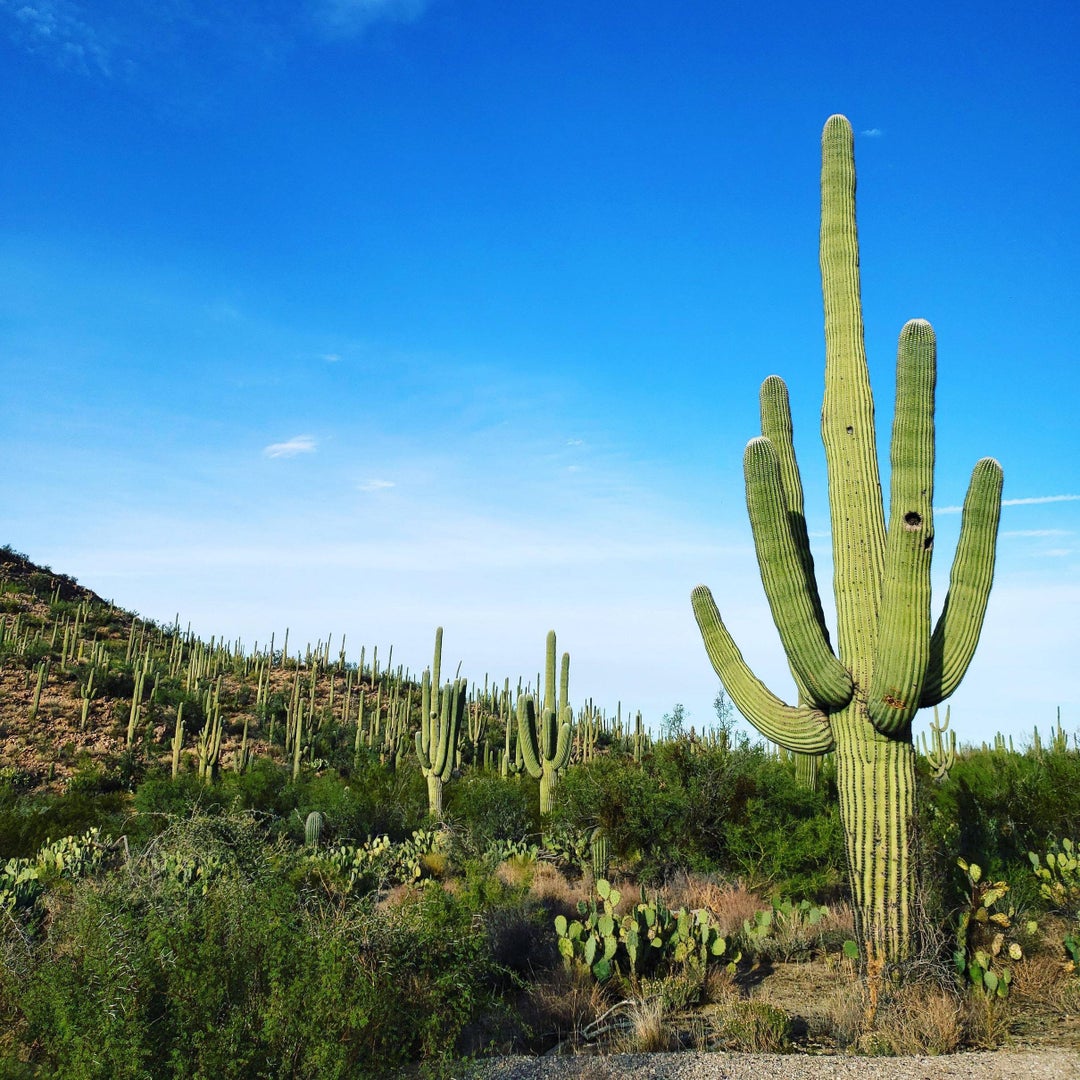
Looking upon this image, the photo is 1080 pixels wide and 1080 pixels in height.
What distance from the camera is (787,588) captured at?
855cm

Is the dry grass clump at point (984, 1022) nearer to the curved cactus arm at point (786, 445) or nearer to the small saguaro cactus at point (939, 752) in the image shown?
the curved cactus arm at point (786, 445)

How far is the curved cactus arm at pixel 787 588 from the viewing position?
8.41m

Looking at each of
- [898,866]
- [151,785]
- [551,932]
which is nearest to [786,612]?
[898,866]

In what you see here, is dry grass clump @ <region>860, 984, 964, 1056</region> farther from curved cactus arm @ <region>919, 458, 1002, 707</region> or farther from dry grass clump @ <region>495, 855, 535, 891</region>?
dry grass clump @ <region>495, 855, 535, 891</region>

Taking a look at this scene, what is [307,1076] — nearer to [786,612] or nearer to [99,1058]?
[99,1058]

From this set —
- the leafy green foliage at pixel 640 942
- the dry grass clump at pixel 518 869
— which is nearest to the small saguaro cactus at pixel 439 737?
the dry grass clump at pixel 518 869

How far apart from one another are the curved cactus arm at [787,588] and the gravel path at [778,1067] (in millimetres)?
2927

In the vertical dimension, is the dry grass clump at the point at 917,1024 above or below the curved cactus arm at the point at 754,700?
below

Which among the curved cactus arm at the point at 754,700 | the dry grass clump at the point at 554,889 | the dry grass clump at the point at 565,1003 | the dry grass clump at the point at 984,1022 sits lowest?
the dry grass clump at the point at 565,1003

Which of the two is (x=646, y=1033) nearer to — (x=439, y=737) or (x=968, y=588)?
(x=968, y=588)

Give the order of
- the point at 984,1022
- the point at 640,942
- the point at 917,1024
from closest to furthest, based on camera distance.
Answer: the point at 917,1024 < the point at 984,1022 < the point at 640,942

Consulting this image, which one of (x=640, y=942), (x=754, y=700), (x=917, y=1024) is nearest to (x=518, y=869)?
(x=640, y=942)

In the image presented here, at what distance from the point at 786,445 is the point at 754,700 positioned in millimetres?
2823

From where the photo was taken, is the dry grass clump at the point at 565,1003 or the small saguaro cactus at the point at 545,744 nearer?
the dry grass clump at the point at 565,1003
